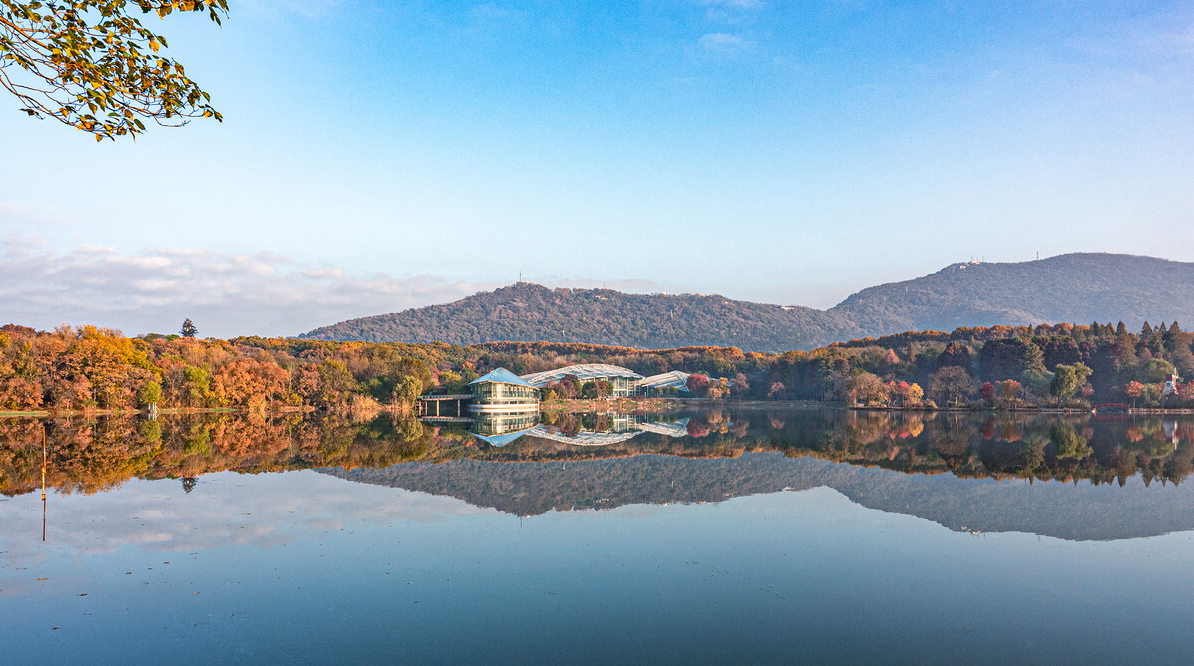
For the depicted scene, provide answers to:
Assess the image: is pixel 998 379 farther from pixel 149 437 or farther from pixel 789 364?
pixel 149 437

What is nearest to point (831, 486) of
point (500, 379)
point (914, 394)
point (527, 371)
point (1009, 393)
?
point (500, 379)

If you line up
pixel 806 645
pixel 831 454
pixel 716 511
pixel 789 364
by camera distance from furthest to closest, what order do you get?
1. pixel 789 364
2. pixel 831 454
3. pixel 716 511
4. pixel 806 645

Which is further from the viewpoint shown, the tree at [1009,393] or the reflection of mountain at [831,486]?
the tree at [1009,393]

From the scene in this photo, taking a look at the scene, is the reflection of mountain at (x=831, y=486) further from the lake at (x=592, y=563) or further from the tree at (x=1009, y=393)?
the tree at (x=1009, y=393)

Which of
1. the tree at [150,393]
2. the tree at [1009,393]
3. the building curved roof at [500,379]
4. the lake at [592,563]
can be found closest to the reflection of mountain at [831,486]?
the lake at [592,563]

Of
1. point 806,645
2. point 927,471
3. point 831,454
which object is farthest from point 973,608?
point 831,454

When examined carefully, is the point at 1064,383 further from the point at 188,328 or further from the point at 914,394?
the point at 188,328

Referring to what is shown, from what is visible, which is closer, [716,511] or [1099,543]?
[1099,543]
